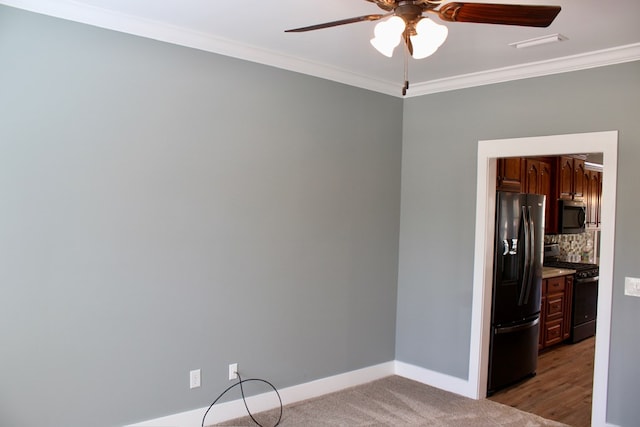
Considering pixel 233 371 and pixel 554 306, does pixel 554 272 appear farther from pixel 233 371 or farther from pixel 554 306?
pixel 233 371

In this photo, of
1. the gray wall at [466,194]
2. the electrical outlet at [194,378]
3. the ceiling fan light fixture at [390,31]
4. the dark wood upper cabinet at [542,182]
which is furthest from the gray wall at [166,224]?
the dark wood upper cabinet at [542,182]

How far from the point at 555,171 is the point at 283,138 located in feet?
11.9

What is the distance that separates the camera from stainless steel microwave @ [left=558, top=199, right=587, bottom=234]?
6.00 meters

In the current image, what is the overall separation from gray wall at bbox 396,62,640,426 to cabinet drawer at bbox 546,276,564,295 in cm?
169

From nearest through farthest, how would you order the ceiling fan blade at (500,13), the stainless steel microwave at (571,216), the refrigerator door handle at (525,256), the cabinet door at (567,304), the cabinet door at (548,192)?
the ceiling fan blade at (500,13) < the refrigerator door handle at (525,256) < the cabinet door at (548,192) < the cabinet door at (567,304) < the stainless steel microwave at (571,216)

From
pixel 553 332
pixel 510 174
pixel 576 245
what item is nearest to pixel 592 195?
pixel 576 245

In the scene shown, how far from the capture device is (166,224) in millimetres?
3180

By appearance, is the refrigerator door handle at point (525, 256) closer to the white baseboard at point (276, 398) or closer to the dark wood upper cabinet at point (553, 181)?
the dark wood upper cabinet at point (553, 181)

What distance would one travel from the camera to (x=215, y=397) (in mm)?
3439

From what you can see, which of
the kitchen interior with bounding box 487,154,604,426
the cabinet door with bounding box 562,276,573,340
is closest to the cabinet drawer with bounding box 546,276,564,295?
the kitchen interior with bounding box 487,154,604,426

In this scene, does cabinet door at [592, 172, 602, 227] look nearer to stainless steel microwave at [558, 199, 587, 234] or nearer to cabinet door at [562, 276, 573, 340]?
stainless steel microwave at [558, 199, 587, 234]

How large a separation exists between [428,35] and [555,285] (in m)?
4.40

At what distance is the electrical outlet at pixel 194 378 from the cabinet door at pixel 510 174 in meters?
3.07

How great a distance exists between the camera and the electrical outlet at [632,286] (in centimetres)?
323
